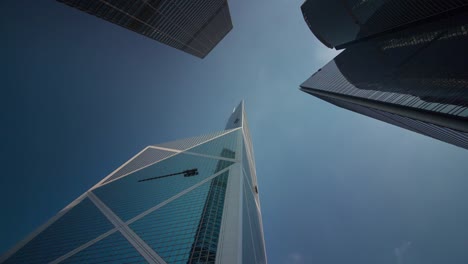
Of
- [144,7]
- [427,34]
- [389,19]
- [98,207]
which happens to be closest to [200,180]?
[98,207]

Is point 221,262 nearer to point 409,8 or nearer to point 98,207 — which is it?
point 98,207

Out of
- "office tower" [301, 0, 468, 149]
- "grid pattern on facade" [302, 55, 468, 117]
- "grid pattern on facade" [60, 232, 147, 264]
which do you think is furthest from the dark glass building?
"grid pattern on facade" [60, 232, 147, 264]

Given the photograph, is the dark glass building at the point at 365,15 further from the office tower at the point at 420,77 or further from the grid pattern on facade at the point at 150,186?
the grid pattern on facade at the point at 150,186

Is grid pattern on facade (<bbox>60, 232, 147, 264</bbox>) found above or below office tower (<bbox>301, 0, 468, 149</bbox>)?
below

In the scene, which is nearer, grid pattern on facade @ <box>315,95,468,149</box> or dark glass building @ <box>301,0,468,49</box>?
grid pattern on facade @ <box>315,95,468,149</box>

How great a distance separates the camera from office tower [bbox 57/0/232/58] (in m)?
54.1

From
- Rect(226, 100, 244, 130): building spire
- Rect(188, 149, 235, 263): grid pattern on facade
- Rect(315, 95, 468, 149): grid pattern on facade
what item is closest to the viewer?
Rect(188, 149, 235, 263): grid pattern on facade

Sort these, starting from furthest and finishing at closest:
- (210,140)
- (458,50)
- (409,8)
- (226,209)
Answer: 1. (210,140)
2. (409,8)
3. (226,209)
4. (458,50)

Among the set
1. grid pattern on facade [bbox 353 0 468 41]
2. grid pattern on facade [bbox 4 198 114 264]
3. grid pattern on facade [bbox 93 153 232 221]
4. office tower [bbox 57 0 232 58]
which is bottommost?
grid pattern on facade [bbox 4 198 114 264]

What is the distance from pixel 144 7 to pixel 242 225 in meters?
59.0

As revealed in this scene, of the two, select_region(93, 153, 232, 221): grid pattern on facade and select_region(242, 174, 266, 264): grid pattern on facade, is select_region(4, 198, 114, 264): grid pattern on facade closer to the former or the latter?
select_region(93, 153, 232, 221): grid pattern on facade

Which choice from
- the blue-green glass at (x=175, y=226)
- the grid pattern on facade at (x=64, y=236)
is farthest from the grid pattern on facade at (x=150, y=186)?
the blue-green glass at (x=175, y=226)

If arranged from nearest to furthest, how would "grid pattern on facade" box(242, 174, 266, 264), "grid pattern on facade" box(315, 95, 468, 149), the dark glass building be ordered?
"grid pattern on facade" box(242, 174, 266, 264) → "grid pattern on facade" box(315, 95, 468, 149) → the dark glass building

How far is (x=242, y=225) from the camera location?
3284 cm
